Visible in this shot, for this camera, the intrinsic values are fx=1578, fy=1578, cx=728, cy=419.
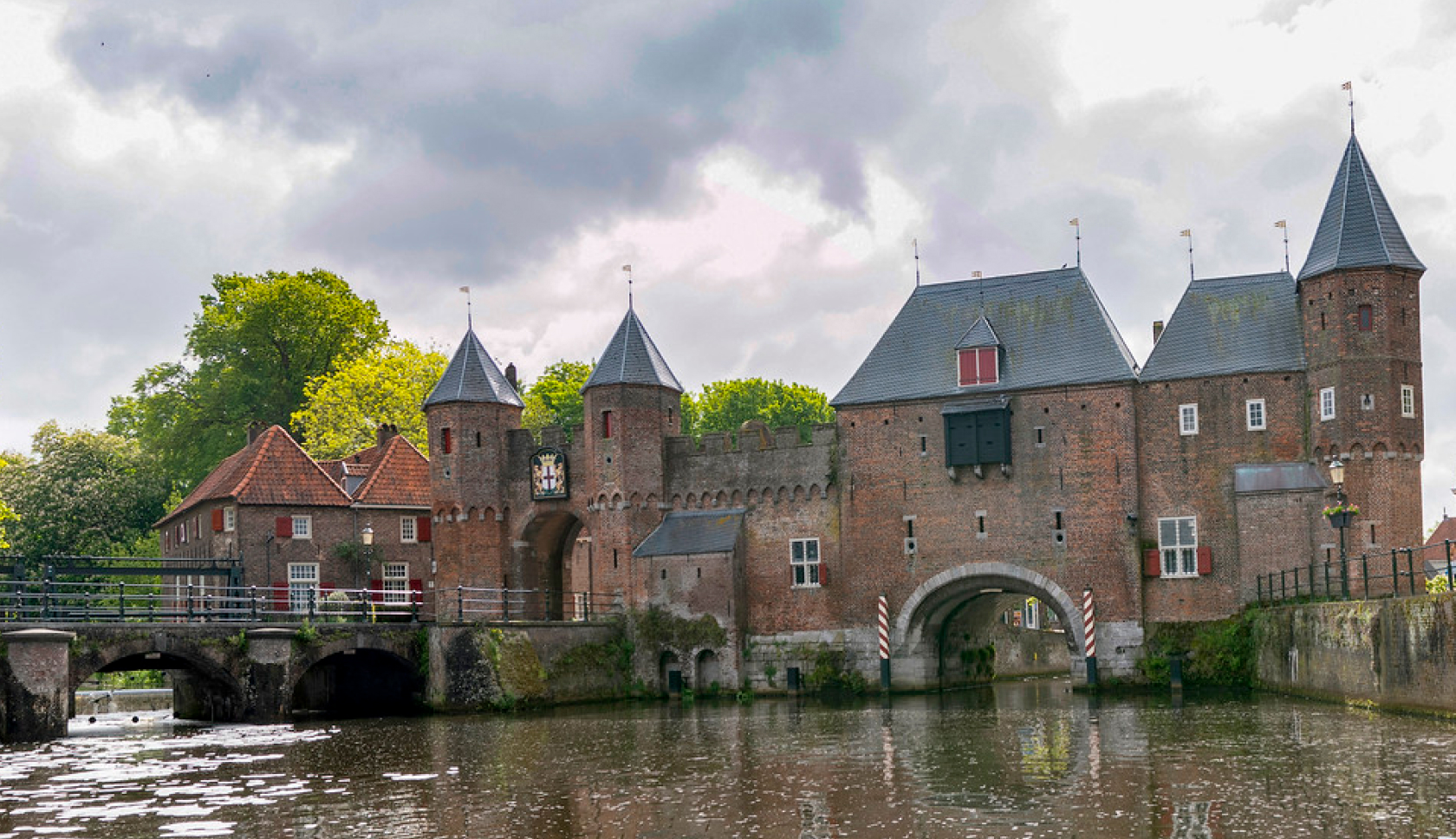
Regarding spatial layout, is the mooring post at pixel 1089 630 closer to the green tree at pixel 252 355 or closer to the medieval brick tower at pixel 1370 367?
the medieval brick tower at pixel 1370 367

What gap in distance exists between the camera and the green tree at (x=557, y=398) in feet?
214

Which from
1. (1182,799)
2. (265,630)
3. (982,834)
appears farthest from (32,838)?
(265,630)

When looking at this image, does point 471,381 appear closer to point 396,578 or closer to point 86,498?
point 396,578

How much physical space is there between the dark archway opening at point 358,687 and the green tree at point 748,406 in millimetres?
33857

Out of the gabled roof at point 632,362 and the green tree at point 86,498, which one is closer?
the gabled roof at point 632,362

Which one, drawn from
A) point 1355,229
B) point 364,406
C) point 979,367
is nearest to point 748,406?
point 364,406

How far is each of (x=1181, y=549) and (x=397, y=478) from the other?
23.6 m

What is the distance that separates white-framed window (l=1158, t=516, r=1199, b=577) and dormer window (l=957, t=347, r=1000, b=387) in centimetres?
593

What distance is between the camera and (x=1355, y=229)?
124 feet

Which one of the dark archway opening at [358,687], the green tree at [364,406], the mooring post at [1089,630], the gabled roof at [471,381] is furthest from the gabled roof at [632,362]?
the green tree at [364,406]

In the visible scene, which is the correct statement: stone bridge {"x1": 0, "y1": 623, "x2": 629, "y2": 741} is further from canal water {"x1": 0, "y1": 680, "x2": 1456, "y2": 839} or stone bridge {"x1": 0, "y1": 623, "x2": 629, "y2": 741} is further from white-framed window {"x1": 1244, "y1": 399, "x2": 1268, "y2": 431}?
white-framed window {"x1": 1244, "y1": 399, "x2": 1268, "y2": 431}

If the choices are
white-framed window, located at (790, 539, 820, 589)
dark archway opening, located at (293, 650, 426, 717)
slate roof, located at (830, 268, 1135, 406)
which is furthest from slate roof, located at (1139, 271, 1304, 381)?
dark archway opening, located at (293, 650, 426, 717)

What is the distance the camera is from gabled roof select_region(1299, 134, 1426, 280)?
37250 mm

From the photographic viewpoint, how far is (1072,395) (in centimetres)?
3997
